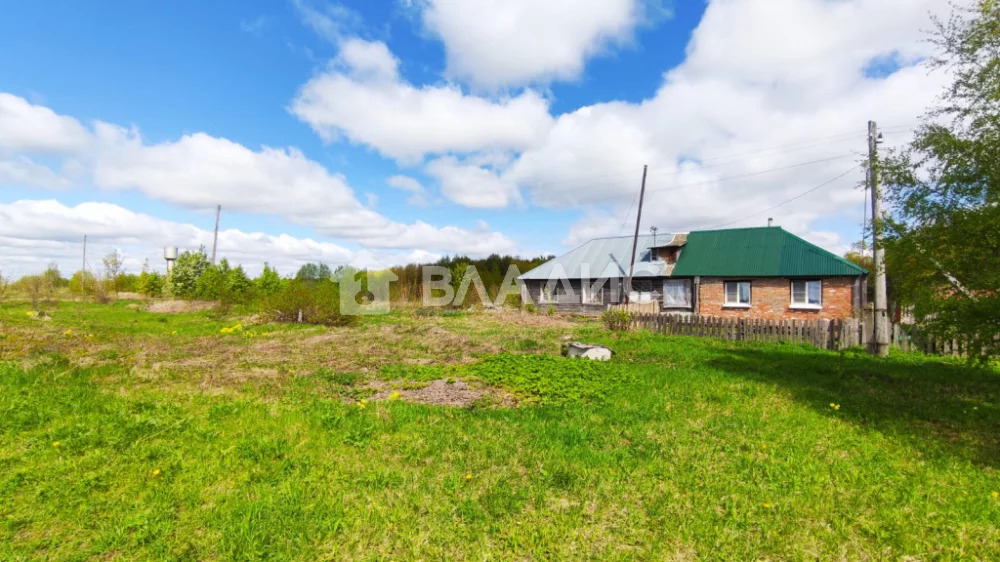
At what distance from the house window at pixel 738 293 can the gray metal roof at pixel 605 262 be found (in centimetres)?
325

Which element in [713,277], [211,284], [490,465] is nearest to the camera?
[490,465]

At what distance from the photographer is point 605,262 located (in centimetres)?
2848

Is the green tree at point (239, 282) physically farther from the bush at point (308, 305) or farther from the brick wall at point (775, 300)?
the brick wall at point (775, 300)

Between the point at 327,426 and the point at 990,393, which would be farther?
the point at 990,393

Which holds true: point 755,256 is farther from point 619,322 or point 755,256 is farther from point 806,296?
point 619,322

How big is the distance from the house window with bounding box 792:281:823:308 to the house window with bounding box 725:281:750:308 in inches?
77.5

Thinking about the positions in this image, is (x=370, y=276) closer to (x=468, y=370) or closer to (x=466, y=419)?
(x=468, y=370)

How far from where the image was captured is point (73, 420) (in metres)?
5.08

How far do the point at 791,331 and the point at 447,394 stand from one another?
12.3m

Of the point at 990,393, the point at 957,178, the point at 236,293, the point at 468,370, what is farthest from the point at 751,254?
the point at 236,293

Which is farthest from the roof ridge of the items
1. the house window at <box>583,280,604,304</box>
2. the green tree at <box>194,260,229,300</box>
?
the green tree at <box>194,260,229,300</box>

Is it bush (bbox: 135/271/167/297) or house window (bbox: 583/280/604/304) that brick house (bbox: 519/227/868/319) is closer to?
house window (bbox: 583/280/604/304)

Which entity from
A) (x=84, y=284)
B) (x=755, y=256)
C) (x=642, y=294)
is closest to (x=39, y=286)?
(x=84, y=284)

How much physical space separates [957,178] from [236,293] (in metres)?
27.0
